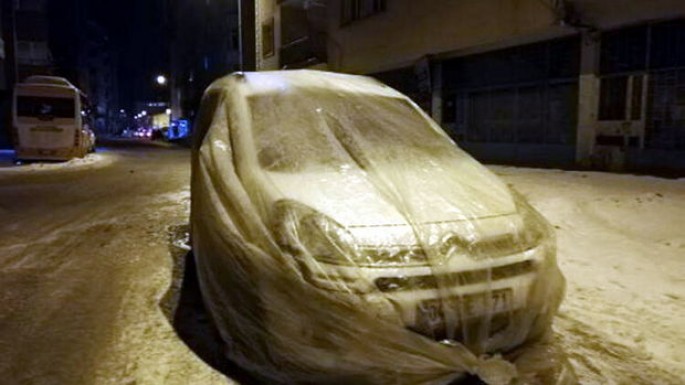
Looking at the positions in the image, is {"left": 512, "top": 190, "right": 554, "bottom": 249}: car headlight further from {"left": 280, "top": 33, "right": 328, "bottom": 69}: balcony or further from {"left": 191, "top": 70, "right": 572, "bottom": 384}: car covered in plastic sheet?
{"left": 280, "top": 33, "right": 328, "bottom": 69}: balcony

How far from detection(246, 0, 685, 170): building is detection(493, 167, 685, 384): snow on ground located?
2.89 meters

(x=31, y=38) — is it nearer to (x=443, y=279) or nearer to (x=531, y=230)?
(x=531, y=230)

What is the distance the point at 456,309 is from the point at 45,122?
66.3ft

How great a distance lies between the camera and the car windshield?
371 centimetres

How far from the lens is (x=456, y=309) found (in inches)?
112

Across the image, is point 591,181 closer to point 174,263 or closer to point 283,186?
point 174,263

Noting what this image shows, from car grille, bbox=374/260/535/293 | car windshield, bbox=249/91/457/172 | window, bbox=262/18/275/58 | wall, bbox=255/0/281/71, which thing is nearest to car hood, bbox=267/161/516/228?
car windshield, bbox=249/91/457/172

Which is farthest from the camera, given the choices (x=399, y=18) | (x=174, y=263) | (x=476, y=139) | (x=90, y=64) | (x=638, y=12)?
(x=90, y=64)

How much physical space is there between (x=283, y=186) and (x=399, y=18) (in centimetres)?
1644

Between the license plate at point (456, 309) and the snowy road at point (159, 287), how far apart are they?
2.36 feet

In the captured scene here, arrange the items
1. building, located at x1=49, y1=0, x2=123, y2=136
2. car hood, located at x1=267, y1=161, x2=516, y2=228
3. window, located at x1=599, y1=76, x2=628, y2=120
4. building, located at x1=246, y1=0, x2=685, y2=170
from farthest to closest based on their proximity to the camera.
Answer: building, located at x1=49, y1=0, x2=123, y2=136, window, located at x1=599, y1=76, x2=628, y2=120, building, located at x1=246, y1=0, x2=685, y2=170, car hood, located at x1=267, y1=161, x2=516, y2=228

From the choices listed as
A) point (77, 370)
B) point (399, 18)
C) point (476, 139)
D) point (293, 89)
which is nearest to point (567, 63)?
point (476, 139)

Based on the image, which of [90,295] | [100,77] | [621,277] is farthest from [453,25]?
[100,77]

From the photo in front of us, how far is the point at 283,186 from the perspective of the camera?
10.7 ft
